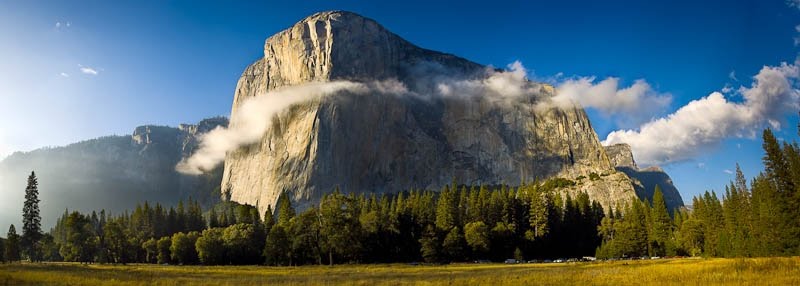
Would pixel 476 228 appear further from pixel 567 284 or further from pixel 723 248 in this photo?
pixel 567 284

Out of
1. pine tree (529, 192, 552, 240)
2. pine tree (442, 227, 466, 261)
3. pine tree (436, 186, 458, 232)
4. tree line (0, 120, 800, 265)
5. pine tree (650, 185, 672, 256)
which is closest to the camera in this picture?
tree line (0, 120, 800, 265)

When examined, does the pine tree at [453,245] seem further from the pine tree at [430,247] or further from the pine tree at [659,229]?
the pine tree at [659,229]

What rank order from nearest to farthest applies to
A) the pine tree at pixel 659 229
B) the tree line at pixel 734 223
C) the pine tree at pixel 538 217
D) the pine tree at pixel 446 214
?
the tree line at pixel 734 223
the pine tree at pixel 446 214
the pine tree at pixel 659 229
the pine tree at pixel 538 217

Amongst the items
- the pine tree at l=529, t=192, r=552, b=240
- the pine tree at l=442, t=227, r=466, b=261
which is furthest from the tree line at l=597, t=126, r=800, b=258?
the pine tree at l=442, t=227, r=466, b=261

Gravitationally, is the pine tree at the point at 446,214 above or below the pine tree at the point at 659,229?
above

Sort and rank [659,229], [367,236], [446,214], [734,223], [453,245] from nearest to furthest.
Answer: [734,223]
[453,245]
[367,236]
[446,214]
[659,229]

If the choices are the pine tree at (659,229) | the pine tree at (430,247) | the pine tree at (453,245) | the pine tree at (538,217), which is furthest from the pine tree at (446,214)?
the pine tree at (659,229)

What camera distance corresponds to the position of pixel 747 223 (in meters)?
82.0

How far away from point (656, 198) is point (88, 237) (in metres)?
121

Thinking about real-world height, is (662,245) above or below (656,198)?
below

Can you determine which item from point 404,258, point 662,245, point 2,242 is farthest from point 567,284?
point 2,242

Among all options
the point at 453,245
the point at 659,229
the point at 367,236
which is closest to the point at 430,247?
the point at 453,245

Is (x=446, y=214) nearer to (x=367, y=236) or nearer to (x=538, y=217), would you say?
(x=367, y=236)

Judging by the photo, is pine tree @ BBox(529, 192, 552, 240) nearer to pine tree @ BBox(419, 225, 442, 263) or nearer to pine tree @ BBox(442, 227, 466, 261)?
pine tree @ BBox(442, 227, 466, 261)
